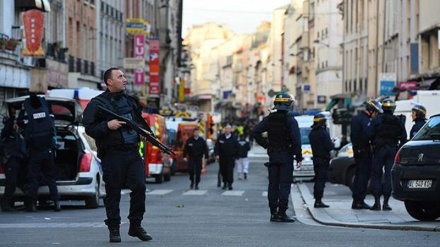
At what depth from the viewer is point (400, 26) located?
59.0 metres

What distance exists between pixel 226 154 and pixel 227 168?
511mm

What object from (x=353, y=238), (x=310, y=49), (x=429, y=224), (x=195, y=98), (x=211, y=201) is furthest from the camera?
(x=195, y=98)

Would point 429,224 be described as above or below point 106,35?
below

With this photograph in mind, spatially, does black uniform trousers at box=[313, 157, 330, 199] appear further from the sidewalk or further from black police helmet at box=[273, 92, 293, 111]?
black police helmet at box=[273, 92, 293, 111]

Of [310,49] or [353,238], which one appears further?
[310,49]

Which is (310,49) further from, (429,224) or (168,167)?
(429,224)

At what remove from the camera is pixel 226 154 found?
36562 mm

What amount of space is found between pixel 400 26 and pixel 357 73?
2001 centimetres

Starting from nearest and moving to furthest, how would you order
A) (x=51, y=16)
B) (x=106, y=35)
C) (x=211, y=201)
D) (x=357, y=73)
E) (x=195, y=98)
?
(x=211, y=201), (x=51, y=16), (x=106, y=35), (x=357, y=73), (x=195, y=98)

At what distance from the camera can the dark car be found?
1731 centimetres

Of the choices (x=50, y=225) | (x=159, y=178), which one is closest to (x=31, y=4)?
(x=159, y=178)

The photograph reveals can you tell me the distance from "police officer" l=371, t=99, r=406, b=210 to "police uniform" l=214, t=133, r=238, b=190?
1490cm

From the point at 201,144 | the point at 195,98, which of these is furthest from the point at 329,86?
the point at 201,144

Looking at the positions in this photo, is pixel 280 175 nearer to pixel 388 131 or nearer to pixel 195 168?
pixel 388 131
